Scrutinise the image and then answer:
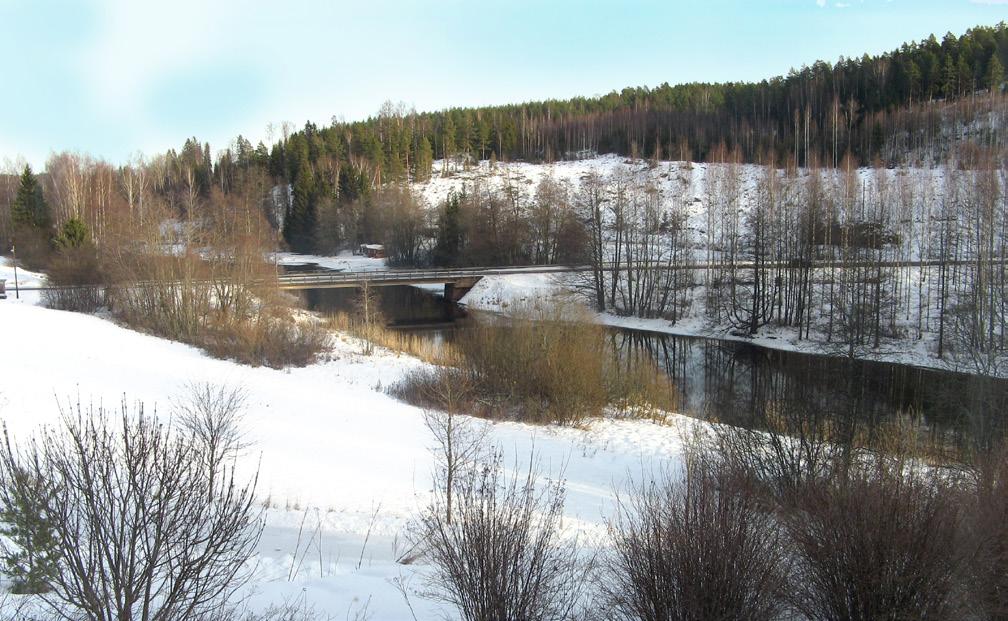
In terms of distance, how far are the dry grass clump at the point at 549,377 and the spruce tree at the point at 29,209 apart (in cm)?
4943

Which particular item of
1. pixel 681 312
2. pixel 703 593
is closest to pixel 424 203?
pixel 681 312

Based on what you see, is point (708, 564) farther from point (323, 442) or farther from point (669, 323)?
point (669, 323)

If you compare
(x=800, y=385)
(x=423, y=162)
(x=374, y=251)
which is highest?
(x=423, y=162)

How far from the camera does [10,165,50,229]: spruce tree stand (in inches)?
2180

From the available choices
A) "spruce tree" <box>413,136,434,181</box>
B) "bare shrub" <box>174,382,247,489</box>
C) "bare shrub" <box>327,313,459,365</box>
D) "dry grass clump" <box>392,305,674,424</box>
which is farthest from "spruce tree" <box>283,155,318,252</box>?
"bare shrub" <box>174,382,247,489</box>

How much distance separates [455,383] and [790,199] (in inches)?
1452

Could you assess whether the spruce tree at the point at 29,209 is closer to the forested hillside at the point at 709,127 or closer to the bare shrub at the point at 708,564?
the forested hillside at the point at 709,127

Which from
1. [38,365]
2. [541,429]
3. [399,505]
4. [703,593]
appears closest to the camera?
[703,593]

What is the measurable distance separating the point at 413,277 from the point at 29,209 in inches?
1434

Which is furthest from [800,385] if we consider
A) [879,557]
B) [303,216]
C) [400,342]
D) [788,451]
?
[303,216]

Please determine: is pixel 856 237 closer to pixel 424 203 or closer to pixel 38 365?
pixel 38 365

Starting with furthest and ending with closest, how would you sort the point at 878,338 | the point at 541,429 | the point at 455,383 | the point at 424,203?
1. the point at 424,203
2. the point at 878,338
3. the point at 455,383
4. the point at 541,429

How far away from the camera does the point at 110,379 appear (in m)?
19.9

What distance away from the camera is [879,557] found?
4.75 m
